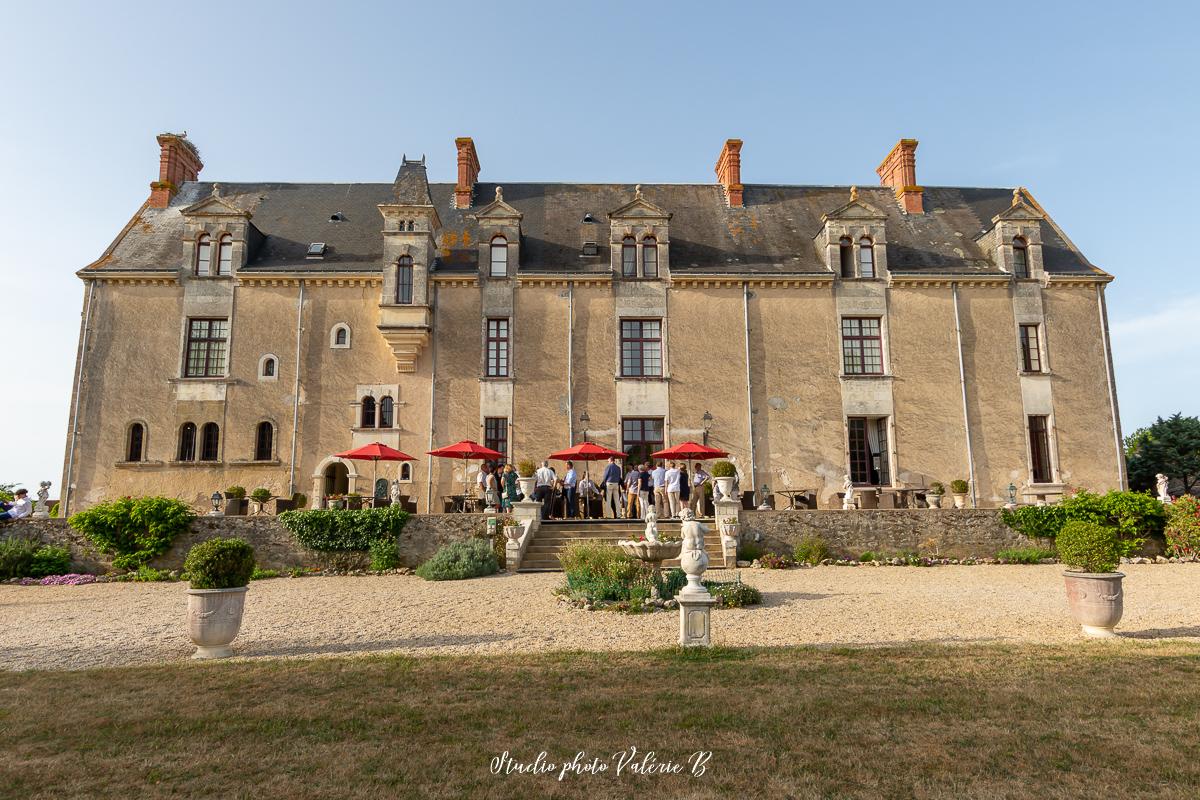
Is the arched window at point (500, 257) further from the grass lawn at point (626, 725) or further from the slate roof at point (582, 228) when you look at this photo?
the grass lawn at point (626, 725)

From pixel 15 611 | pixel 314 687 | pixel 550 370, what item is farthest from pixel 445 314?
pixel 314 687

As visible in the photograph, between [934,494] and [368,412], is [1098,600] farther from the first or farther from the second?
[368,412]

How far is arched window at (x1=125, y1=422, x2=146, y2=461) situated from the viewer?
21.6 m

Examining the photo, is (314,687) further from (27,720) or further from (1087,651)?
(1087,651)

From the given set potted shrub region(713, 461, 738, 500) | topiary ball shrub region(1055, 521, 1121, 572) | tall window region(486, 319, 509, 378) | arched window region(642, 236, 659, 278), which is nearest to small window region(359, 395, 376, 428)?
tall window region(486, 319, 509, 378)

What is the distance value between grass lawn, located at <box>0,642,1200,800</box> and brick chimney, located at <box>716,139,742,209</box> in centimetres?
2072

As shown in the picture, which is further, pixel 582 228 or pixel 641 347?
pixel 582 228

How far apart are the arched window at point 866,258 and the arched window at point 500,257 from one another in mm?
11322

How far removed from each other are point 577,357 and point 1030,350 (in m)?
14.3

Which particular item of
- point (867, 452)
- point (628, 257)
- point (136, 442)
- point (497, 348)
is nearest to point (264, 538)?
point (136, 442)

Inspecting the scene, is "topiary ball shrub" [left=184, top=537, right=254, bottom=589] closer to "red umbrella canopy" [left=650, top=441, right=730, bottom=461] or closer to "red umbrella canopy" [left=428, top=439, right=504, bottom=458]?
"red umbrella canopy" [left=428, top=439, right=504, bottom=458]

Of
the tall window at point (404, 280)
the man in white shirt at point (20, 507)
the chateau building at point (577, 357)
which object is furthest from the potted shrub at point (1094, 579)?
the man in white shirt at point (20, 507)

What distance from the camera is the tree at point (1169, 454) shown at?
27.3 m

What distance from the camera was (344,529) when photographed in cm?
1667
